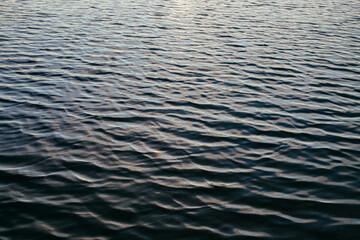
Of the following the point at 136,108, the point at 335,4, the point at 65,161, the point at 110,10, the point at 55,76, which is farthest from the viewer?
the point at 335,4

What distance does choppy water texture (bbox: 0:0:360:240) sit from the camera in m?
6.02

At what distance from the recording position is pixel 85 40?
20.1 meters

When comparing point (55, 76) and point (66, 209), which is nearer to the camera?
point (66, 209)

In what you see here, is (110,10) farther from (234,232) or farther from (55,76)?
(234,232)

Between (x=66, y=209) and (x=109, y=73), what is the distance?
29.6 ft

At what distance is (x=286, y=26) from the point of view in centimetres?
2584

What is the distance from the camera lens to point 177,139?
8.93 meters

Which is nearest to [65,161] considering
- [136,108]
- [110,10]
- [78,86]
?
[136,108]

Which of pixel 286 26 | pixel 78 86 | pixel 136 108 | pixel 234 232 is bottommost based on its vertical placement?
pixel 234 232

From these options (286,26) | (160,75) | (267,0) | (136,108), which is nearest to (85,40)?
(160,75)

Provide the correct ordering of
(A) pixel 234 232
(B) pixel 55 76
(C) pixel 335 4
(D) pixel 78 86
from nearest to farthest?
(A) pixel 234 232 → (D) pixel 78 86 → (B) pixel 55 76 → (C) pixel 335 4

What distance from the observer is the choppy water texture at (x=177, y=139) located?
6.02m

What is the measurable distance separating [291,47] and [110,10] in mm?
19604

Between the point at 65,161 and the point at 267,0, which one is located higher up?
the point at 267,0
